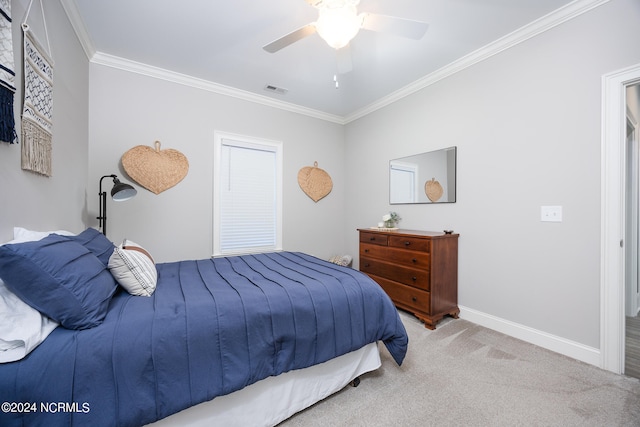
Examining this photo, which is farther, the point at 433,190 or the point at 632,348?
the point at 433,190

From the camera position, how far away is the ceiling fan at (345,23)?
5.10ft

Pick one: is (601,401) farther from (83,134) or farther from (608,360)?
(83,134)

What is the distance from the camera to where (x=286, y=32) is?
7.49 ft

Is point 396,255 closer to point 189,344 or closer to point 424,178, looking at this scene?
point 424,178

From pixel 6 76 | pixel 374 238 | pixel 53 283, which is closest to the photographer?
pixel 53 283

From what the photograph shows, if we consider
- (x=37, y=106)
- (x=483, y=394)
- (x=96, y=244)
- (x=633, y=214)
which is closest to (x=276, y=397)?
(x=483, y=394)

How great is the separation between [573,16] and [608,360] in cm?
259

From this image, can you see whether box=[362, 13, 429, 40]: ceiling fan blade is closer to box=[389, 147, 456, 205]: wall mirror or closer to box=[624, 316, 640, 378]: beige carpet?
box=[389, 147, 456, 205]: wall mirror

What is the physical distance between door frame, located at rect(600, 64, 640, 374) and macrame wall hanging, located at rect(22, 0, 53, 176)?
3.74 metres

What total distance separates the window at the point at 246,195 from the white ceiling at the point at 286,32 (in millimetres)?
807

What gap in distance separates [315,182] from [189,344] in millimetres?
3085

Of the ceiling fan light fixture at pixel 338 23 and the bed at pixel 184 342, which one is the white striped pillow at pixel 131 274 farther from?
the ceiling fan light fixture at pixel 338 23

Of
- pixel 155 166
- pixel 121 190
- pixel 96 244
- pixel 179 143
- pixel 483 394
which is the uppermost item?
pixel 179 143

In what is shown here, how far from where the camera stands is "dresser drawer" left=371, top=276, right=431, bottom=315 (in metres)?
2.46
